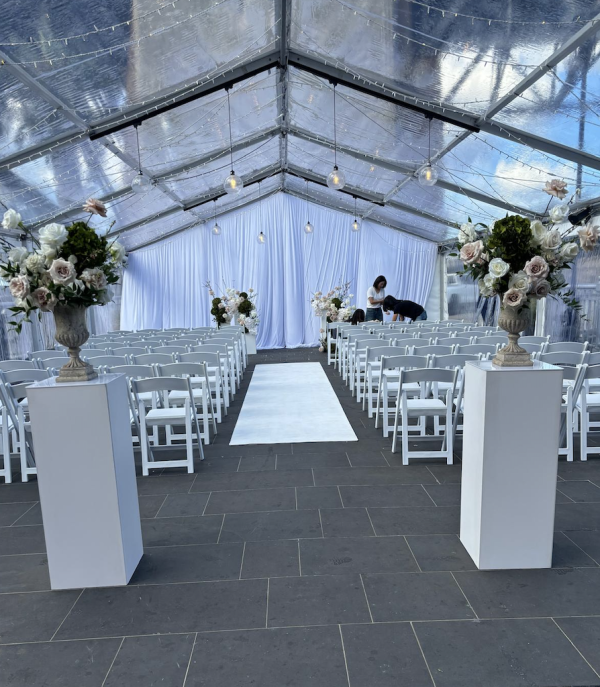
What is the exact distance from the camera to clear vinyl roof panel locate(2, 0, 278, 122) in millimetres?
4434

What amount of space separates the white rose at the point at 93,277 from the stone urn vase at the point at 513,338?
7.10ft

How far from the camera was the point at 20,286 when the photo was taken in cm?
252

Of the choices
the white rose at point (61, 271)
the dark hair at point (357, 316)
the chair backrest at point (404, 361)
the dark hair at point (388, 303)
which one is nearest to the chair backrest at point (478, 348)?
the chair backrest at point (404, 361)

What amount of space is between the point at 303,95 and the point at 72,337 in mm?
6758

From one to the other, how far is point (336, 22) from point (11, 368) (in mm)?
5069

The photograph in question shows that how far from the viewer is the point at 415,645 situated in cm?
222

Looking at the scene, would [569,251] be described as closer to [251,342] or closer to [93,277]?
[93,277]

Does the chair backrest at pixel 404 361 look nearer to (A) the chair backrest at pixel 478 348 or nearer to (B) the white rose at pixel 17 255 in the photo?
(A) the chair backrest at pixel 478 348

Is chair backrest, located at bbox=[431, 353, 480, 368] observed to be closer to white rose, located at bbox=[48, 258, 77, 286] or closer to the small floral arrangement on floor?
white rose, located at bbox=[48, 258, 77, 286]

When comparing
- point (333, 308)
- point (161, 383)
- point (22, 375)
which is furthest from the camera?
point (333, 308)

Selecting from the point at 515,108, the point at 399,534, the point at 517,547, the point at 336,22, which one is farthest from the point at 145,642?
the point at 515,108

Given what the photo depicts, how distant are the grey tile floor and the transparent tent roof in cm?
395

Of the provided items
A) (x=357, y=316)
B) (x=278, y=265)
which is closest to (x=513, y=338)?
(x=357, y=316)

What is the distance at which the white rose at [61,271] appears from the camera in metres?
2.49
